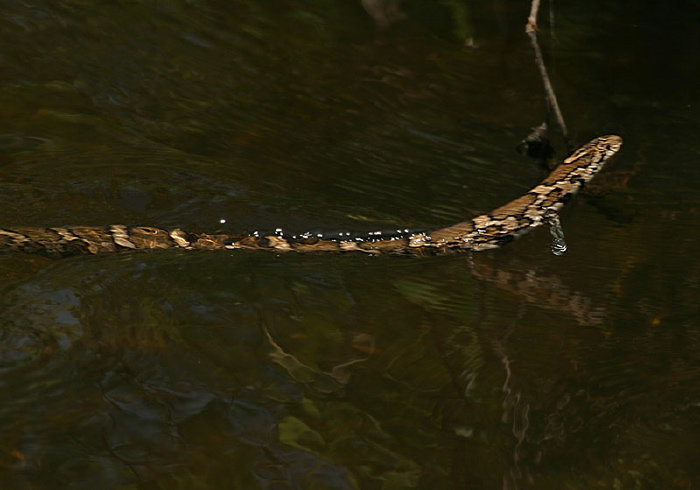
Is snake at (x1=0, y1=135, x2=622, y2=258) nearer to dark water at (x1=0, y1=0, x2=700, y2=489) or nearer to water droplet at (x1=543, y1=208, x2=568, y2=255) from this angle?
water droplet at (x1=543, y1=208, x2=568, y2=255)

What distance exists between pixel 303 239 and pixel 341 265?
517 millimetres

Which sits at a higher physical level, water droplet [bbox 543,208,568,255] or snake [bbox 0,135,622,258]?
water droplet [bbox 543,208,568,255]

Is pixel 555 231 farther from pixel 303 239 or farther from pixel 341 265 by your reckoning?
pixel 303 239

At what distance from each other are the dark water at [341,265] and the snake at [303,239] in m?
0.14

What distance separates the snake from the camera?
5.29m

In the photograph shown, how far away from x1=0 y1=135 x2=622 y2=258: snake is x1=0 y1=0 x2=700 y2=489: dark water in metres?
0.14

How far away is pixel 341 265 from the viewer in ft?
17.1

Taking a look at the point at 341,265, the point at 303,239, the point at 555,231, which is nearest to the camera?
the point at 341,265

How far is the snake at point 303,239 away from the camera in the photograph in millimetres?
5286

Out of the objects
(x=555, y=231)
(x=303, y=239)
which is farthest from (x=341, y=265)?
→ (x=555, y=231)

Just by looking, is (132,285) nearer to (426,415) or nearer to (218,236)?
(218,236)

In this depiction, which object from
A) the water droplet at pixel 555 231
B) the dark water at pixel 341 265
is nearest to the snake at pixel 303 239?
the water droplet at pixel 555 231

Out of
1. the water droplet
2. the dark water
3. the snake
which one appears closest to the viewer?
the dark water

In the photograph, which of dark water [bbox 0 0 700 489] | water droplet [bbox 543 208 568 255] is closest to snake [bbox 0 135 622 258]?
water droplet [bbox 543 208 568 255]
